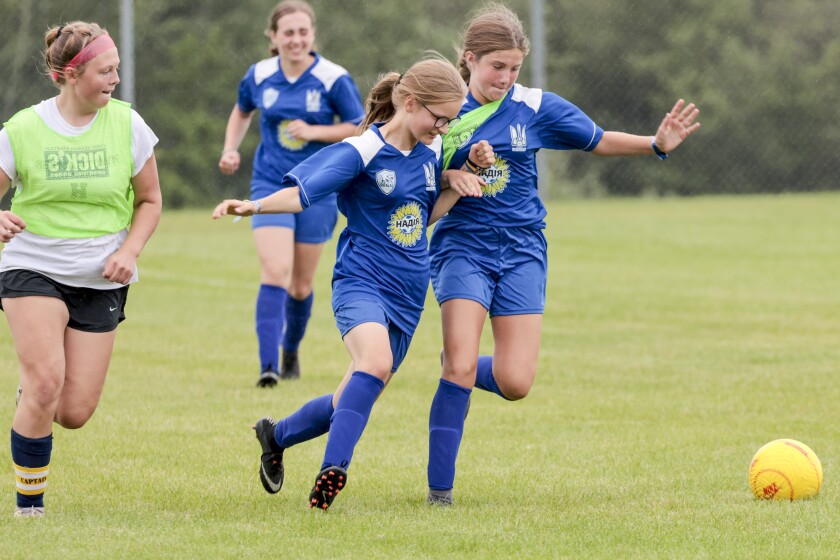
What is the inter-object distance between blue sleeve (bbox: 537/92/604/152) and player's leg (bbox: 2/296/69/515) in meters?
2.06

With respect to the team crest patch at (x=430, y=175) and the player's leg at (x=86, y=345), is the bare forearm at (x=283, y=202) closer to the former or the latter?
the team crest patch at (x=430, y=175)

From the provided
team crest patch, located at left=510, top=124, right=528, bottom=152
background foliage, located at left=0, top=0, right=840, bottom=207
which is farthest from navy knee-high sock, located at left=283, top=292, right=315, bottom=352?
background foliage, located at left=0, top=0, right=840, bottom=207

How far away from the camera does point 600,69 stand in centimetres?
1969

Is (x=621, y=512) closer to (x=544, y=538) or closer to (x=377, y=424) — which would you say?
(x=544, y=538)

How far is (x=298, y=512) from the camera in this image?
473 centimetres

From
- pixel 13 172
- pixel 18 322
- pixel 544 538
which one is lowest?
pixel 544 538

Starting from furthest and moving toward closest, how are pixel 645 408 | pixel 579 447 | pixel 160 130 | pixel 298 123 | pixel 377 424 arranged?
pixel 160 130, pixel 298 123, pixel 645 408, pixel 377 424, pixel 579 447

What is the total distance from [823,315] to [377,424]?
5.97m

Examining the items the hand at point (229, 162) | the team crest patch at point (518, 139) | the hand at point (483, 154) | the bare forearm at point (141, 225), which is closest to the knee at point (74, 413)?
the bare forearm at point (141, 225)

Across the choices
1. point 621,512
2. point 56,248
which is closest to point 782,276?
point 621,512

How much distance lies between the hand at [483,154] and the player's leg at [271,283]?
3.22m

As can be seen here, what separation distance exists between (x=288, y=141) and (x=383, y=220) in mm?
3476

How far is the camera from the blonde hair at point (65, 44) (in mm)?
4539

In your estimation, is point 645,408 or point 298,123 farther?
point 298,123
